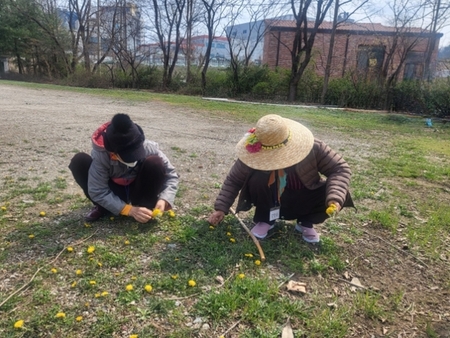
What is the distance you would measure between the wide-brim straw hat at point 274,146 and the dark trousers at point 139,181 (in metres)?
0.70

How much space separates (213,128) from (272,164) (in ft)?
21.0

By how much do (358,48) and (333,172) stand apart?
2434 cm

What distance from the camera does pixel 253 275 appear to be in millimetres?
2479

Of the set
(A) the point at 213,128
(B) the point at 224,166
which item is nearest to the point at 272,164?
(B) the point at 224,166

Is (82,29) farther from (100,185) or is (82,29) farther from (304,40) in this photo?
(100,185)

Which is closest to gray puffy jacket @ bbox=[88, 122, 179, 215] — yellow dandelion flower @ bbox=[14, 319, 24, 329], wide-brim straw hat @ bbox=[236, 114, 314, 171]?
wide-brim straw hat @ bbox=[236, 114, 314, 171]

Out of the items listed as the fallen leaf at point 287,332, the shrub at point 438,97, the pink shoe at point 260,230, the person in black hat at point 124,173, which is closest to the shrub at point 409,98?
the shrub at point 438,97

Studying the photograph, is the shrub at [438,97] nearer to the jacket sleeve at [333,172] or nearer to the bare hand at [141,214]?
the jacket sleeve at [333,172]

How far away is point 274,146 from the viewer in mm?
2609

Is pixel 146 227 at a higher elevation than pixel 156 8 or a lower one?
lower

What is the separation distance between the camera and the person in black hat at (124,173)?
8.74ft

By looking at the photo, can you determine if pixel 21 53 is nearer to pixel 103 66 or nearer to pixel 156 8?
→ pixel 103 66

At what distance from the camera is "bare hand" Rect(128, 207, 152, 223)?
285 centimetres

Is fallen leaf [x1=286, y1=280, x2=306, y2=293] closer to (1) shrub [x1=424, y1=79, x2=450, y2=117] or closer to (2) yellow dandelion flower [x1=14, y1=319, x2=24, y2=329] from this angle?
(2) yellow dandelion flower [x1=14, y1=319, x2=24, y2=329]
